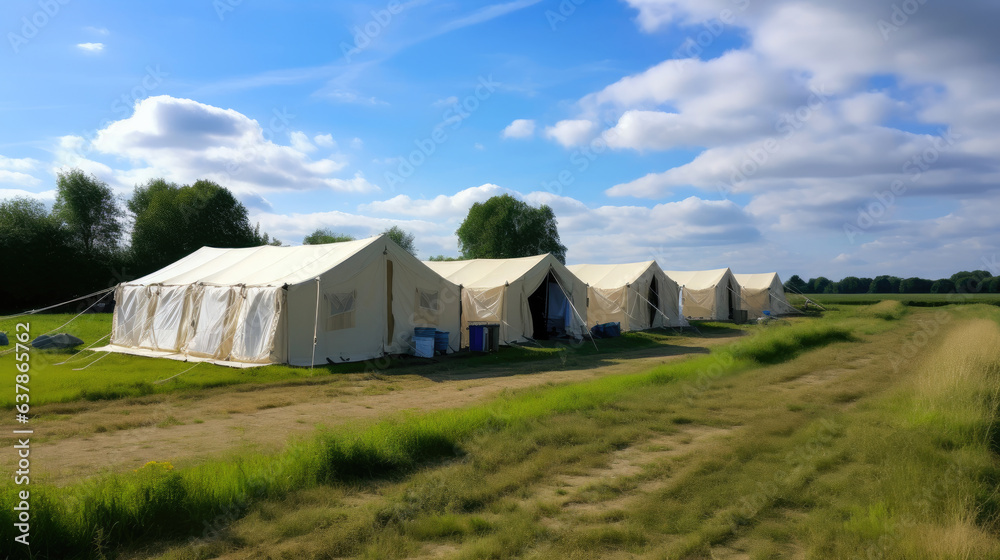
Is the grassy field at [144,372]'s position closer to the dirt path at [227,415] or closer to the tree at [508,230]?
the dirt path at [227,415]

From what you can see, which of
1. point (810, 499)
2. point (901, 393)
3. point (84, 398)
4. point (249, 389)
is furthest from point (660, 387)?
point (84, 398)

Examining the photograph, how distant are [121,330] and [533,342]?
12755mm

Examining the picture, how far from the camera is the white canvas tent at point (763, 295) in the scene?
36.8 metres

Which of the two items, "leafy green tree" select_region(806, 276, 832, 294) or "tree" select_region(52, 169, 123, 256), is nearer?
"tree" select_region(52, 169, 123, 256)

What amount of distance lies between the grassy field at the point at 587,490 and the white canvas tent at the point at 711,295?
23.5m

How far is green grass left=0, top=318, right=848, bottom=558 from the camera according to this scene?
146 inches

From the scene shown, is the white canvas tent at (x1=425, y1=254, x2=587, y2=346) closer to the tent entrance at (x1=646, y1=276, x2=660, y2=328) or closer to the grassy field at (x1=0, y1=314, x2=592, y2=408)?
the grassy field at (x1=0, y1=314, x2=592, y2=408)

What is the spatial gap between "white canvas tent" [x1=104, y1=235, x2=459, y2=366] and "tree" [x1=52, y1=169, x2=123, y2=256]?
29.2 m

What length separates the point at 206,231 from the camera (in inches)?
1661

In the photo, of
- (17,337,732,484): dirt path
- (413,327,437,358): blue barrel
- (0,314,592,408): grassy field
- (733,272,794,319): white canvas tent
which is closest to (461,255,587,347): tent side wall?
(0,314,592,408): grassy field

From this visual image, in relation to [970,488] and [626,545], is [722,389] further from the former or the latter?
[626,545]

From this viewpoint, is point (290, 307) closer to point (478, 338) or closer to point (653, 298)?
point (478, 338)

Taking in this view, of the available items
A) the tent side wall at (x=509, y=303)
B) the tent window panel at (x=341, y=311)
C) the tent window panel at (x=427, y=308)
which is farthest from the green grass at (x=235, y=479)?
the tent side wall at (x=509, y=303)

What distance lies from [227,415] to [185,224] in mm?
38358
